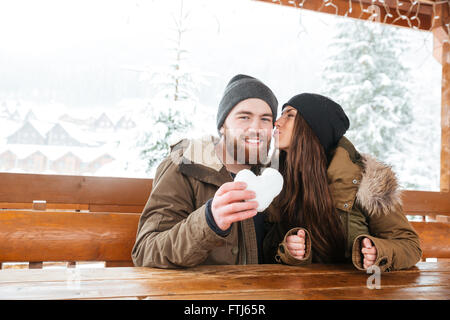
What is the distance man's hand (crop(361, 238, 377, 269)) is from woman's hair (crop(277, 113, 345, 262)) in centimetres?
18

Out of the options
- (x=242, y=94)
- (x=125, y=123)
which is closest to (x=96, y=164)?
(x=125, y=123)

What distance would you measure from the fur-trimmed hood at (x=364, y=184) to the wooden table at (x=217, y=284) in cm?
24

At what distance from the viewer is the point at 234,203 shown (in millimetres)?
887

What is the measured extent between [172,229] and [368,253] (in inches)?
23.7

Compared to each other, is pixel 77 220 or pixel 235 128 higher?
pixel 235 128

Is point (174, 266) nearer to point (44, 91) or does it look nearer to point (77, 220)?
point (77, 220)

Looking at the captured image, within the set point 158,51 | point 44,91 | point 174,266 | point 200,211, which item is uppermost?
point 158,51

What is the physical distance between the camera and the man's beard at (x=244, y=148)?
140 centimetres

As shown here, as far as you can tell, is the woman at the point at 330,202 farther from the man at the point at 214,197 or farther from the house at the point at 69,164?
the house at the point at 69,164

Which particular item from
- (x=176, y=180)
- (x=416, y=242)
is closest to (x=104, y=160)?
(x=176, y=180)
